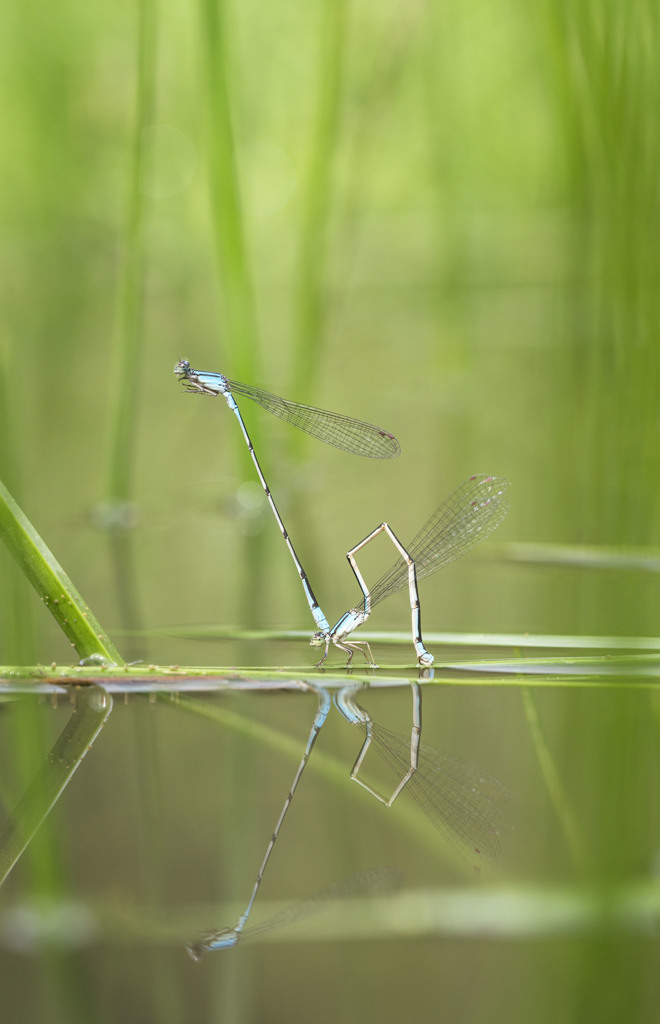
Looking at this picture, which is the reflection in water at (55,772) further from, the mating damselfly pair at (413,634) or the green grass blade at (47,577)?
the mating damselfly pair at (413,634)

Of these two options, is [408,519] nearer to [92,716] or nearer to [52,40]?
[92,716]

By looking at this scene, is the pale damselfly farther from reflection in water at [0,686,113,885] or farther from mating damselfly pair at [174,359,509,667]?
reflection in water at [0,686,113,885]

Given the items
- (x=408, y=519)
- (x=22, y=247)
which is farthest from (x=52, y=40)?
(x=408, y=519)

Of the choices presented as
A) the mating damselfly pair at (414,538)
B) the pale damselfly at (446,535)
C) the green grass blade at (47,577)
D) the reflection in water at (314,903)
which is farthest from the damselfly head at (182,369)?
the reflection in water at (314,903)

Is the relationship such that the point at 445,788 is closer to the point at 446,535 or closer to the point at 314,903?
the point at 314,903

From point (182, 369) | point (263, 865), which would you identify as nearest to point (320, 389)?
point (182, 369)

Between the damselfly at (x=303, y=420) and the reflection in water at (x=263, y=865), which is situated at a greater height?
the damselfly at (x=303, y=420)
